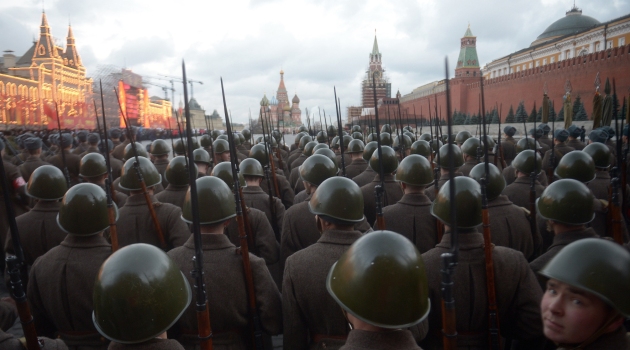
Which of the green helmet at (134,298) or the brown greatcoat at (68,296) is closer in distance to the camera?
the green helmet at (134,298)

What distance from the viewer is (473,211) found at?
9.35 ft

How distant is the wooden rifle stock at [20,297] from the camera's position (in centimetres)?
165

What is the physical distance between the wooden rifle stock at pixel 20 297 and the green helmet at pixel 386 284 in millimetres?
1191

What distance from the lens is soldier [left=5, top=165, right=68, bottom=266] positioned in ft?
13.2

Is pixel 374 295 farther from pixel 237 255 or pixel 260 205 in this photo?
pixel 260 205

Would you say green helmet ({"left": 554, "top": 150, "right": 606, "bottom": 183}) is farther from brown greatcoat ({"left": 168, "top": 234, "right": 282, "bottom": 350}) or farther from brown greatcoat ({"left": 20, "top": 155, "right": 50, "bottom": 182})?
brown greatcoat ({"left": 20, "top": 155, "right": 50, "bottom": 182})

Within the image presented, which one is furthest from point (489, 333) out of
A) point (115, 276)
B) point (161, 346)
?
point (115, 276)

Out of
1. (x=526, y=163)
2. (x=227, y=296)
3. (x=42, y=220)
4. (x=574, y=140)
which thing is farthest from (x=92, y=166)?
(x=574, y=140)

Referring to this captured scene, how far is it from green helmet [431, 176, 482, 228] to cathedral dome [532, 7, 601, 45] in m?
67.2

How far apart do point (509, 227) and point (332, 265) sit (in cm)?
192

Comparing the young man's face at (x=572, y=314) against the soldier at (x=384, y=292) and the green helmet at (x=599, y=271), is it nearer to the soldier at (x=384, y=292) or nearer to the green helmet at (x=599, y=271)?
the green helmet at (x=599, y=271)

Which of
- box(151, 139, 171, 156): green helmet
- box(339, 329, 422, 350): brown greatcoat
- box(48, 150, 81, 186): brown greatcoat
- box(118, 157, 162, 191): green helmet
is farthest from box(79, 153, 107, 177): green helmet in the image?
box(339, 329, 422, 350): brown greatcoat

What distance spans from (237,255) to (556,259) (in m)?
1.78

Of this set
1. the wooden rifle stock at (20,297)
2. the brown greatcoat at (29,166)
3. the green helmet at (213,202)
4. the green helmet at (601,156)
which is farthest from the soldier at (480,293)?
the brown greatcoat at (29,166)
